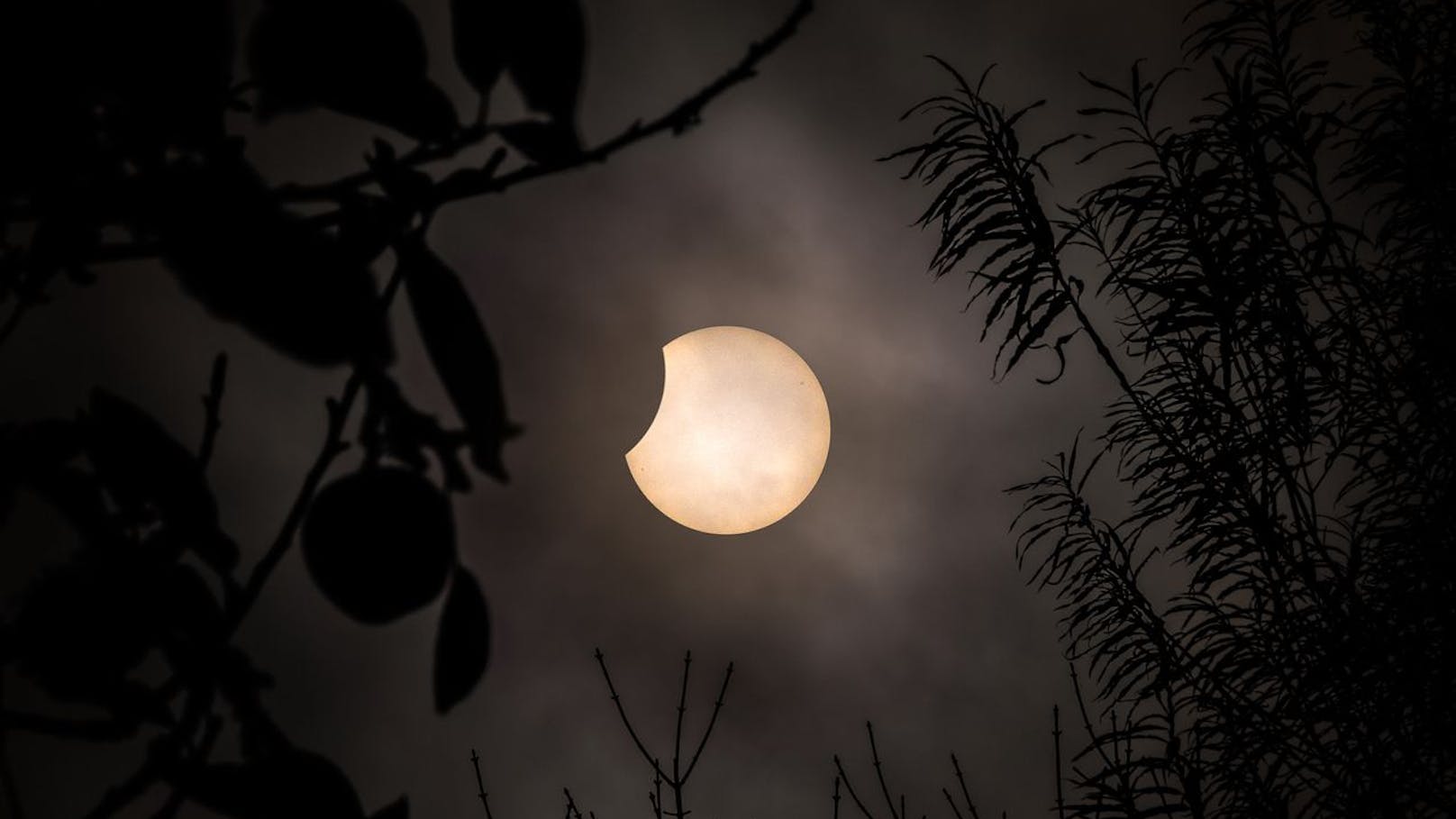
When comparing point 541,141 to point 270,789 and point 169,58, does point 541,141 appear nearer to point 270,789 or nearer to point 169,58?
point 169,58

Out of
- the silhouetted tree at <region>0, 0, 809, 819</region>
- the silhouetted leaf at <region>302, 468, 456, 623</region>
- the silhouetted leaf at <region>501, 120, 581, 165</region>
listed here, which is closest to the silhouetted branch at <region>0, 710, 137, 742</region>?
the silhouetted tree at <region>0, 0, 809, 819</region>

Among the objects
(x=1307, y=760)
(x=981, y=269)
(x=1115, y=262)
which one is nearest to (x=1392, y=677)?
(x=1307, y=760)

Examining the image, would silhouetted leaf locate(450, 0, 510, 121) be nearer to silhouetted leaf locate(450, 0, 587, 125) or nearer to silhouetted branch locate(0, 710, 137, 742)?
silhouetted leaf locate(450, 0, 587, 125)

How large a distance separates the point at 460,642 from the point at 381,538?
4 cm

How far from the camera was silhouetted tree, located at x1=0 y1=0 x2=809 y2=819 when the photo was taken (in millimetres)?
196

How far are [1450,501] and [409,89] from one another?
2785 mm

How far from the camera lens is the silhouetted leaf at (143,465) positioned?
0.28m

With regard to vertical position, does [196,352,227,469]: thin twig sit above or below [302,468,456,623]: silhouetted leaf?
above

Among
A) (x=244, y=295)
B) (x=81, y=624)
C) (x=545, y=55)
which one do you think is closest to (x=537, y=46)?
(x=545, y=55)

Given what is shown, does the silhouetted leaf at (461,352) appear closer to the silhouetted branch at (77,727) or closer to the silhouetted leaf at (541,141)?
the silhouetted leaf at (541,141)

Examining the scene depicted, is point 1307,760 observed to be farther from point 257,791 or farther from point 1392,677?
point 257,791

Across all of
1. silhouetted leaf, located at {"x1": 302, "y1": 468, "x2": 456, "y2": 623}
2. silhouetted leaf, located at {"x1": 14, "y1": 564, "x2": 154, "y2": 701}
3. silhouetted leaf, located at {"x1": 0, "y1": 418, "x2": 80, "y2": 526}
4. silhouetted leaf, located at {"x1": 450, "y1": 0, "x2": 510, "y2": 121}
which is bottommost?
silhouetted leaf, located at {"x1": 14, "y1": 564, "x2": 154, "y2": 701}

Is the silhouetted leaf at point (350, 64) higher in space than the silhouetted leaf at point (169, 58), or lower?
higher

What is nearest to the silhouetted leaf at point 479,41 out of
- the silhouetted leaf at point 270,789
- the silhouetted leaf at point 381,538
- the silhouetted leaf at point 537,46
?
the silhouetted leaf at point 537,46
